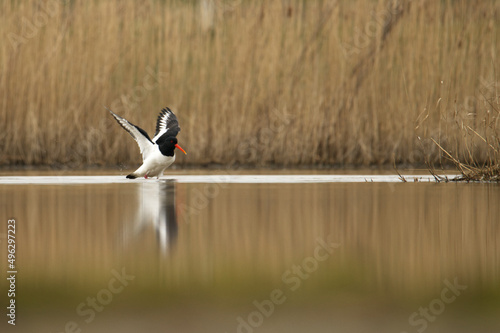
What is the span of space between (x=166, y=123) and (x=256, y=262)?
16.9 feet

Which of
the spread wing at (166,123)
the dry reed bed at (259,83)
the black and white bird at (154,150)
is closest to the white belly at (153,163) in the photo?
the black and white bird at (154,150)

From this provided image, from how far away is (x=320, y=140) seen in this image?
30.6ft

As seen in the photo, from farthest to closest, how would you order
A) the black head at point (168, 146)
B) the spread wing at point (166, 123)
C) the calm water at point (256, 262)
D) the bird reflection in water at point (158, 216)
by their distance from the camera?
1. the spread wing at point (166, 123)
2. the black head at point (168, 146)
3. the bird reflection in water at point (158, 216)
4. the calm water at point (256, 262)

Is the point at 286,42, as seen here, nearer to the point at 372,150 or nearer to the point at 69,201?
the point at 372,150

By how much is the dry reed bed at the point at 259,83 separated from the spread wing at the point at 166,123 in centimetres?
48

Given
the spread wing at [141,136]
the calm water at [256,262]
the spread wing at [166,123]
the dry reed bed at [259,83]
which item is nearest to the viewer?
the calm water at [256,262]

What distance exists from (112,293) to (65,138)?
20.8ft

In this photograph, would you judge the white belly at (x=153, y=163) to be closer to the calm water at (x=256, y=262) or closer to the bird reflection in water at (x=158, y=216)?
the bird reflection in water at (x=158, y=216)

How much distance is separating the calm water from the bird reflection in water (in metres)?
0.02

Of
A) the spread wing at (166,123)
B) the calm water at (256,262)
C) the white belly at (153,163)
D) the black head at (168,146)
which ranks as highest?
the spread wing at (166,123)

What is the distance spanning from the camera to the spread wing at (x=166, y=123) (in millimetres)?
8500

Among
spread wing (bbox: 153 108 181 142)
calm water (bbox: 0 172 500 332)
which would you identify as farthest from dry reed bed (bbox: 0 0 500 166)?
calm water (bbox: 0 172 500 332)

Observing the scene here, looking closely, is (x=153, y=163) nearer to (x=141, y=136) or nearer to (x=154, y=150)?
(x=154, y=150)

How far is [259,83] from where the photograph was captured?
9344mm
